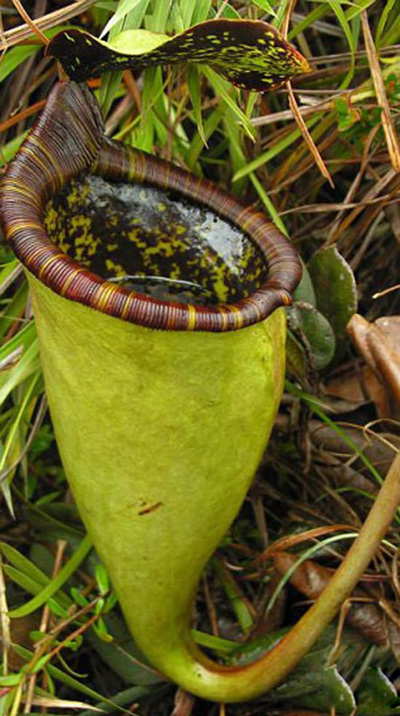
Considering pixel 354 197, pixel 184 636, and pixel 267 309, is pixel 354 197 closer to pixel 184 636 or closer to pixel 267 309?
pixel 267 309

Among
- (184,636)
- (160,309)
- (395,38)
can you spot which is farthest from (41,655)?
(395,38)

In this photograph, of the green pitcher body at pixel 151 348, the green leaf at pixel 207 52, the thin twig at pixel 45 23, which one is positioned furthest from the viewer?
the thin twig at pixel 45 23

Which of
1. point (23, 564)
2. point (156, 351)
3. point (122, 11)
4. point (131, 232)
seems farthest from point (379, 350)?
point (23, 564)

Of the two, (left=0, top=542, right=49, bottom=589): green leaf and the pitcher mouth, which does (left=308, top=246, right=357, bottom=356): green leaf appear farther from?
(left=0, top=542, right=49, bottom=589): green leaf

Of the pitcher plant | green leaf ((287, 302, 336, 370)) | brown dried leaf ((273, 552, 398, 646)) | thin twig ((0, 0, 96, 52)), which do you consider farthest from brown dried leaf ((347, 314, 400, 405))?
thin twig ((0, 0, 96, 52))

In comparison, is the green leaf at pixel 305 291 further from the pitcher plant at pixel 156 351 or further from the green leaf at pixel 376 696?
the green leaf at pixel 376 696

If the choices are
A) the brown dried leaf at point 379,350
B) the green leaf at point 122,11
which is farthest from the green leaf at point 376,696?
the green leaf at point 122,11

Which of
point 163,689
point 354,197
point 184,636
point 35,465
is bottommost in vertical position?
point 163,689
